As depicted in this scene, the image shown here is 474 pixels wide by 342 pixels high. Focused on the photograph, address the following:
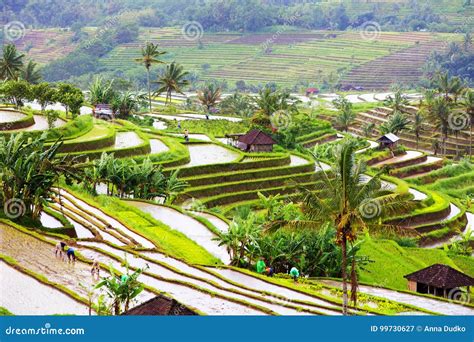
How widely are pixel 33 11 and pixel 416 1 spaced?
7377 cm

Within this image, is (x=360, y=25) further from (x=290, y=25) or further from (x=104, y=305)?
(x=104, y=305)

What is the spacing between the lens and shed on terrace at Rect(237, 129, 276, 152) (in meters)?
53.1

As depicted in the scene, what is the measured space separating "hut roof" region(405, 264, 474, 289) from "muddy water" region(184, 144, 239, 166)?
53.7 ft

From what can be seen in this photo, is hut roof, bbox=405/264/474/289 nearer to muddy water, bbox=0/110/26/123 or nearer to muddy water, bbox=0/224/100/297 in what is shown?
muddy water, bbox=0/224/100/297

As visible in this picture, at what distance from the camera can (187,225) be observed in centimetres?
3378

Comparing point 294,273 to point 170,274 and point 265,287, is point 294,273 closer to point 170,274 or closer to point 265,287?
point 265,287

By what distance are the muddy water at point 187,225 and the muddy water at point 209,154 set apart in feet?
28.0

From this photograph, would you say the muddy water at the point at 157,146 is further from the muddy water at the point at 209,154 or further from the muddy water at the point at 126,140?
the muddy water at the point at 209,154

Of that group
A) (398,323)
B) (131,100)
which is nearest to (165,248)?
(398,323)

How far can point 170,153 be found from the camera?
4431cm

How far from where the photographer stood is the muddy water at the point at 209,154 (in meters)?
45.8

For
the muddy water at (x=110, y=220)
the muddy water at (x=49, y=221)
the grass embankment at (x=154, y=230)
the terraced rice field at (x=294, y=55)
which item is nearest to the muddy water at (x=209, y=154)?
the grass embankment at (x=154, y=230)

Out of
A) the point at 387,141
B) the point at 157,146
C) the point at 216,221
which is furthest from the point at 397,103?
the point at 216,221

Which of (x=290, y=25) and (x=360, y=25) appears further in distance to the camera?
(x=360, y=25)
